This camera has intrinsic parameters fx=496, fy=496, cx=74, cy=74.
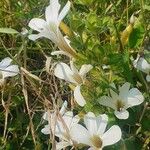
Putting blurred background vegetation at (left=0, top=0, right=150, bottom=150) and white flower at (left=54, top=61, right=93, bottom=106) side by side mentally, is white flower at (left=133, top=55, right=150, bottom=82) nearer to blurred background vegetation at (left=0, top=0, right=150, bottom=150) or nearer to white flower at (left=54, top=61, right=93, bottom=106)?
blurred background vegetation at (left=0, top=0, right=150, bottom=150)

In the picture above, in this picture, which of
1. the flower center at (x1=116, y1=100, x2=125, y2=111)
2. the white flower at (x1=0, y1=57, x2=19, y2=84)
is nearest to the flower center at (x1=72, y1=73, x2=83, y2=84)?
the flower center at (x1=116, y1=100, x2=125, y2=111)

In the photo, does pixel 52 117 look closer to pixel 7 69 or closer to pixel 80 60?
pixel 80 60

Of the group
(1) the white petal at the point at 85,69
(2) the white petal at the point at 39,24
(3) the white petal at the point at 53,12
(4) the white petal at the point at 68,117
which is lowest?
(4) the white petal at the point at 68,117

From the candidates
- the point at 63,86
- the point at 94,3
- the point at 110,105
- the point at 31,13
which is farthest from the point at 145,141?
the point at 31,13

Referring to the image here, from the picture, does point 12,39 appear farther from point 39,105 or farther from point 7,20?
point 39,105

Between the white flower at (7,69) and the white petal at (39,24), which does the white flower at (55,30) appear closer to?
the white petal at (39,24)

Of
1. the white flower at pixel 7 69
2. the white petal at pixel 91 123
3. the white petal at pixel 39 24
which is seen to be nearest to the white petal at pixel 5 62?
the white flower at pixel 7 69

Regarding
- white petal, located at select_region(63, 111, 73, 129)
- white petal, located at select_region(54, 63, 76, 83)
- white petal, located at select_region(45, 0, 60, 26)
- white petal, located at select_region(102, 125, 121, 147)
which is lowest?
white petal, located at select_region(63, 111, 73, 129)
